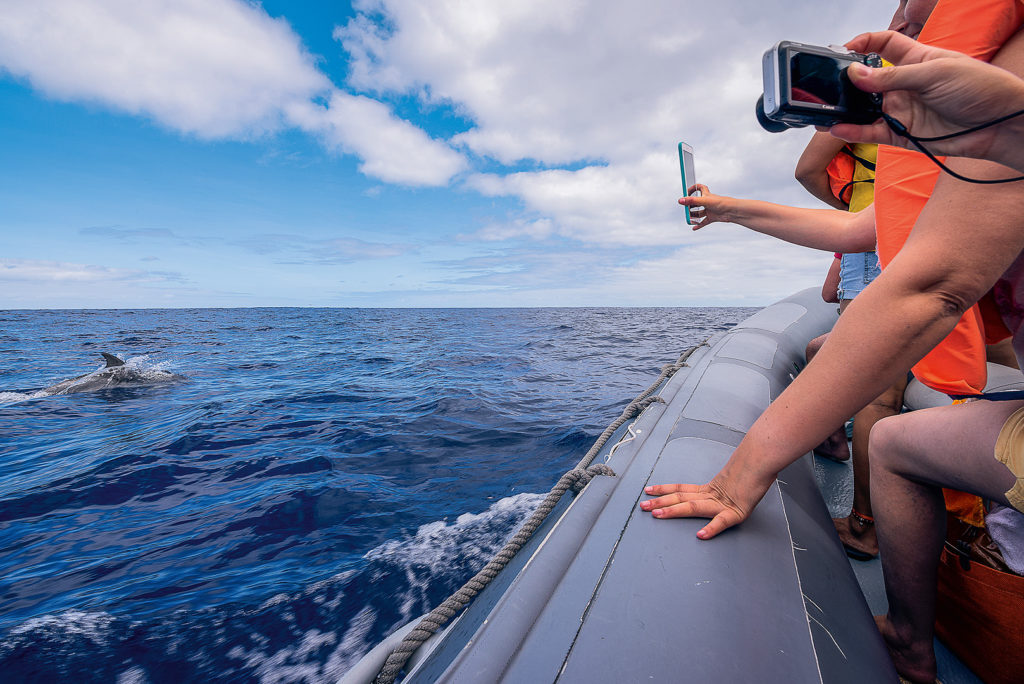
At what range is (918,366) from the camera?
108cm

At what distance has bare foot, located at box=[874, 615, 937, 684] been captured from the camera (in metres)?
1.06

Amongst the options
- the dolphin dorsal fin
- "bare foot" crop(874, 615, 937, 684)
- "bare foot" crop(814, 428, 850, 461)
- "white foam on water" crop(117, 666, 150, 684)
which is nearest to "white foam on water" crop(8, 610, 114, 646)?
"white foam on water" crop(117, 666, 150, 684)

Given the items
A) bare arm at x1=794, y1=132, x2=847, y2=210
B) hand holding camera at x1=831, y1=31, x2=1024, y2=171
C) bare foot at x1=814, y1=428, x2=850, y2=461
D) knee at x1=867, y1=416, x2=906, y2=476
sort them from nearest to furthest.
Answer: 1. hand holding camera at x1=831, y1=31, x2=1024, y2=171
2. knee at x1=867, y1=416, x2=906, y2=476
3. bare arm at x1=794, y1=132, x2=847, y2=210
4. bare foot at x1=814, y1=428, x2=850, y2=461

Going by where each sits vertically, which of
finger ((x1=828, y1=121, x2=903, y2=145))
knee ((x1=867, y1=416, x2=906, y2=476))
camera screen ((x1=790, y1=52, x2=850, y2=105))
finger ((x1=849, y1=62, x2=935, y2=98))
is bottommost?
knee ((x1=867, y1=416, x2=906, y2=476))

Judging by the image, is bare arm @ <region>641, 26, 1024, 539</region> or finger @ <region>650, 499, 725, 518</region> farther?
finger @ <region>650, 499, 725, 518</region>

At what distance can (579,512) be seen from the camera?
4.31ft

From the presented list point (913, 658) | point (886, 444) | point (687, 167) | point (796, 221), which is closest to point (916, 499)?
point (886, 444)

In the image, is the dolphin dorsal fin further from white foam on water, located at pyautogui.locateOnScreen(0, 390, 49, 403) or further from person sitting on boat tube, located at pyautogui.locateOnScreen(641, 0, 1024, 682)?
person sitting on boat tube, located at pyautogui.locateOnScreen(641, 0, 1024, 682)

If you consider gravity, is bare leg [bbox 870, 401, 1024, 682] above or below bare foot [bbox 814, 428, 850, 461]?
above

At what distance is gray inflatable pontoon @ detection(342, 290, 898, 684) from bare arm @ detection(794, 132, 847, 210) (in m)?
1.49

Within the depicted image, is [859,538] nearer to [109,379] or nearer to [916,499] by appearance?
[916,499]

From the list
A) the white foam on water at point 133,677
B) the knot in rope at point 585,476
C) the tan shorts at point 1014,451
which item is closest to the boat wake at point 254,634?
the white foam on water at point 133,677

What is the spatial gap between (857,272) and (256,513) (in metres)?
4.13

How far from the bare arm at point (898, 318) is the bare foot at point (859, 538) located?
103 cm
